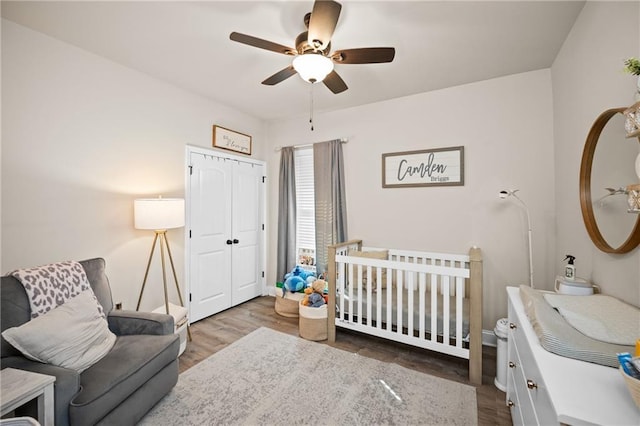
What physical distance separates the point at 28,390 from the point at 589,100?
3.30 m

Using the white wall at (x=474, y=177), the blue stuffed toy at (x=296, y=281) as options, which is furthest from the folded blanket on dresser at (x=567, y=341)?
the blue stuffed toy at (x=296, y=281)

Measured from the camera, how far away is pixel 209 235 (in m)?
3.27

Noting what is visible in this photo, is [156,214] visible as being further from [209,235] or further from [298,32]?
[298,32]

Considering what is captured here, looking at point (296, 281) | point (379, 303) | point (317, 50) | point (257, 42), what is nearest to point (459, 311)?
point (379, 303)

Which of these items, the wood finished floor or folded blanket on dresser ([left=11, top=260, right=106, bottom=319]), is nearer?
folded blanket on dresser ([left=11, top=260, right=106, bottom=319])

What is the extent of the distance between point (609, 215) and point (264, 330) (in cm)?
292

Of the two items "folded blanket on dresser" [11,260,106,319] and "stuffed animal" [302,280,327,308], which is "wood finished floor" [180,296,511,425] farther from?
"folded blanket on dresser" [11,260,106,319]

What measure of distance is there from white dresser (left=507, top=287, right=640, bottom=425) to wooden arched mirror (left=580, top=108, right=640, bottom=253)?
69cm

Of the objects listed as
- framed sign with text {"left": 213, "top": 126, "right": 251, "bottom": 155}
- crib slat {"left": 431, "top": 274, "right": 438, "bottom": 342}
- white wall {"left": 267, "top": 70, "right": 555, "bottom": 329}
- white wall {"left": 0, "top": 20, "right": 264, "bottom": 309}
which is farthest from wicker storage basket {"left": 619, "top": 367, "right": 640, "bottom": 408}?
framed sign with text {"left": 213, "top": 126, "right": 251, "bottom": 155}

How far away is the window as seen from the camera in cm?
382

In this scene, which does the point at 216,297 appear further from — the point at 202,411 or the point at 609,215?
the point at 609,215

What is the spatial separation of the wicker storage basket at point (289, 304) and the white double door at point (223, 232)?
0.71m

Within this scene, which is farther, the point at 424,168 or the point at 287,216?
the point at 287,216

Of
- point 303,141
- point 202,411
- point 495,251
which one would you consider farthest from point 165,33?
point 495,251
